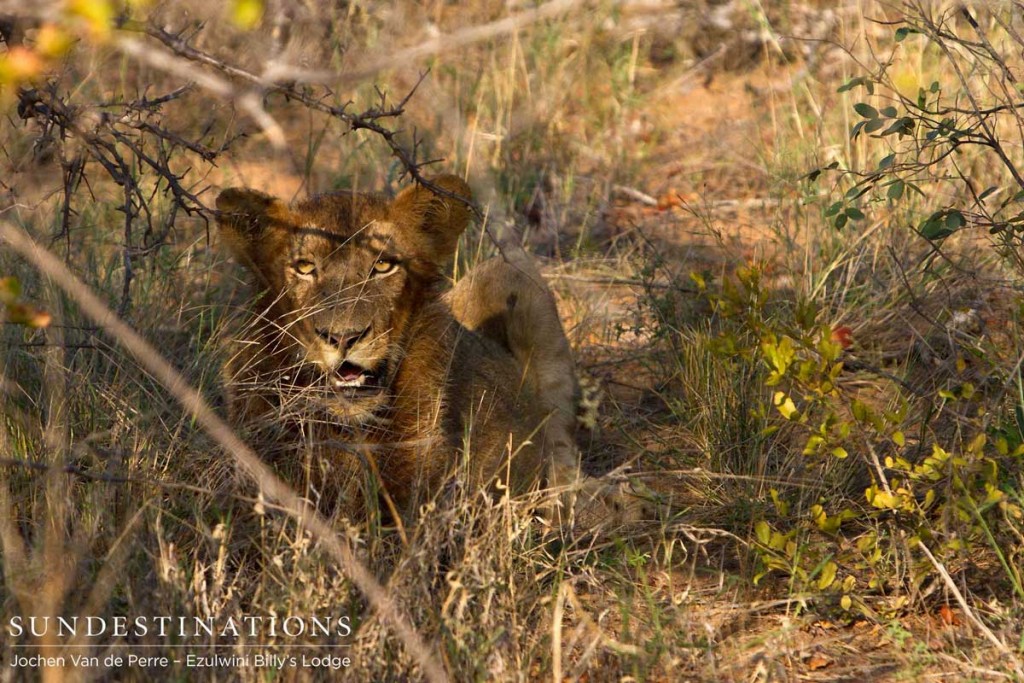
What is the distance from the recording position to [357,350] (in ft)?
14.3

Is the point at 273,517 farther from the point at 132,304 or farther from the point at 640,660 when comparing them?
the point at 132,304

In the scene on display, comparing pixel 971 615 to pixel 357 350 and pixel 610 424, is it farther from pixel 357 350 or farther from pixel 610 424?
pixel 610 424

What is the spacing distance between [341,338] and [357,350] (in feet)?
0.33

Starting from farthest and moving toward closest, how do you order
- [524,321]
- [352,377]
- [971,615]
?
[524,321]
[352,377]
[971,615]

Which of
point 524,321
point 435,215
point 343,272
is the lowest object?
point 524,321

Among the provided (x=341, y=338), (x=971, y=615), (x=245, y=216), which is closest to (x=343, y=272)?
(x=341, y=338)

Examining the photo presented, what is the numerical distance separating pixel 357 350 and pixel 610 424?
1.94 meters

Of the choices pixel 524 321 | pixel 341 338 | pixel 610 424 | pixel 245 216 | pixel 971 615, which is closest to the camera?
pixel 971 615

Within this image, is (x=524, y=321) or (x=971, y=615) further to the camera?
(x=524, y=321)

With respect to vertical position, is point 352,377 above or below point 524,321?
above

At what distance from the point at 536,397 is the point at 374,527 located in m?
2.37

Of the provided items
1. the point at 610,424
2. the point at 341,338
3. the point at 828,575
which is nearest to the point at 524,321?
the point at 610,424

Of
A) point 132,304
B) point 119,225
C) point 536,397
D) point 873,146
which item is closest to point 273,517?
point 132,304

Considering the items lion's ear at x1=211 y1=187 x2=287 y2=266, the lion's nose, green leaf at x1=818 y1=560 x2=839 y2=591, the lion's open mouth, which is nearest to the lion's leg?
the lion's open mouth
